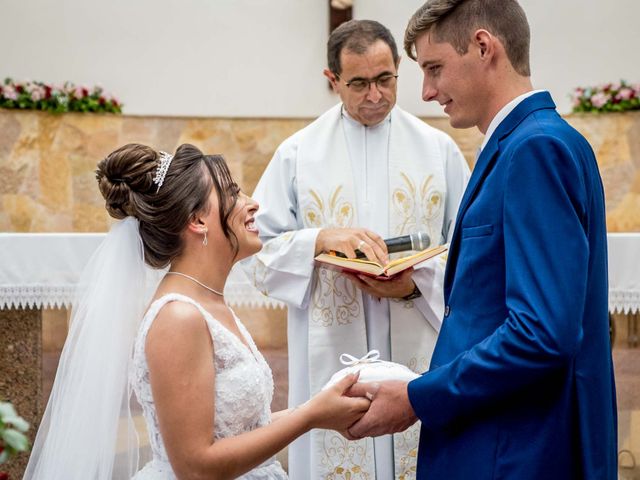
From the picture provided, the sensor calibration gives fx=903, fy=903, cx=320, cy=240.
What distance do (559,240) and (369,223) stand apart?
80.4 inches

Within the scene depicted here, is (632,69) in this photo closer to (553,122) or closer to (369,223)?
(369,223)

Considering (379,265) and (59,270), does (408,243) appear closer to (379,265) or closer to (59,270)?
(379,265)

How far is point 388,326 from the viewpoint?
3828 millimetres

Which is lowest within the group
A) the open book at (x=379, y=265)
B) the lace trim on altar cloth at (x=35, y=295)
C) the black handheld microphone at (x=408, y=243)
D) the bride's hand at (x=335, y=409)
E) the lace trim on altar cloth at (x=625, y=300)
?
the bride's hand at (x=335, y=409)

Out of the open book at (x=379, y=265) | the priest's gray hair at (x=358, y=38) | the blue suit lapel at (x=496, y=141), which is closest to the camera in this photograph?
the blue suit lapel at (x=496, y=141)

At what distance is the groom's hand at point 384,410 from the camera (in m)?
2.31

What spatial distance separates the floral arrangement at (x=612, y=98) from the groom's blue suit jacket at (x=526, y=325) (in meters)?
6.32

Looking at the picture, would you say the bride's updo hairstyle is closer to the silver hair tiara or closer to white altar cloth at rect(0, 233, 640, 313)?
the silver hair tiara

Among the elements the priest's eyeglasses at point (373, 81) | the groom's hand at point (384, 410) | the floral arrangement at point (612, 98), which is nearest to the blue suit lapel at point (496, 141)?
the groom's hand at point (384, 410)

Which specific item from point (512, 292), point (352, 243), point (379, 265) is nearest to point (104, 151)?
point (352, 243)

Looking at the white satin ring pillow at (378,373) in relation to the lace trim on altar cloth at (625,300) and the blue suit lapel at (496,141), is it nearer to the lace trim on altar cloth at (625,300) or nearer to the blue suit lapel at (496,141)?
the blue suit lapel at (496,141)

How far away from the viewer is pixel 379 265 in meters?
3.35

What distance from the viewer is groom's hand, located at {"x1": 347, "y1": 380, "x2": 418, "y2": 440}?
2.31 metres

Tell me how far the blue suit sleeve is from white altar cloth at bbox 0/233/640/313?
8.17ft
